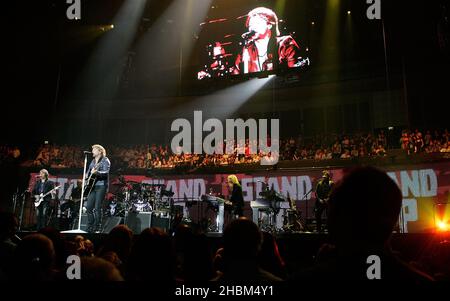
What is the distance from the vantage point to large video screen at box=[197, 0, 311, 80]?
58.9ft

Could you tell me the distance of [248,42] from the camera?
18922 mm

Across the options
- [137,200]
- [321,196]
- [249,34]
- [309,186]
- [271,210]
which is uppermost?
[249,34]

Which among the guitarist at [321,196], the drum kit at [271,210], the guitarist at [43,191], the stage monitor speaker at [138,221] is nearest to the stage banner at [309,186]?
the guitarist at [321,196]

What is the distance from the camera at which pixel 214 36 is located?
65.6ft

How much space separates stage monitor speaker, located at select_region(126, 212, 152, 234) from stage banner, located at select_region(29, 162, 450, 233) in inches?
71.1

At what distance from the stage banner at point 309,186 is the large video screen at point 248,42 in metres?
5.75

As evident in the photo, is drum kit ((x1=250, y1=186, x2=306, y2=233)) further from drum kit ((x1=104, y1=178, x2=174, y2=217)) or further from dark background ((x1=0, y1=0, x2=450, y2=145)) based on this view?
dark background ((x1=0, y1=0, x2=450, y2=145))

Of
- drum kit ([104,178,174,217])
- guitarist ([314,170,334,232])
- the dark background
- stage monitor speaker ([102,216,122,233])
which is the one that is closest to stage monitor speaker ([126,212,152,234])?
stage monitor speaker ([102,216,122,233])

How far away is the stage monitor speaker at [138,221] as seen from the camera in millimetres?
10289

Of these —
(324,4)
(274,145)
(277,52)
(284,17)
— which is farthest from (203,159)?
(324,4)

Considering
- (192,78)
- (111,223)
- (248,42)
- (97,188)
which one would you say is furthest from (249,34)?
(97,188)

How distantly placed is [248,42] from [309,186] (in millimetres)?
8519

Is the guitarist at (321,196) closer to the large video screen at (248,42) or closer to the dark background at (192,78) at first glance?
the large video screen at (248,42)

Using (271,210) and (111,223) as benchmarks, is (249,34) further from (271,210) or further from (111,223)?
(111,223)
